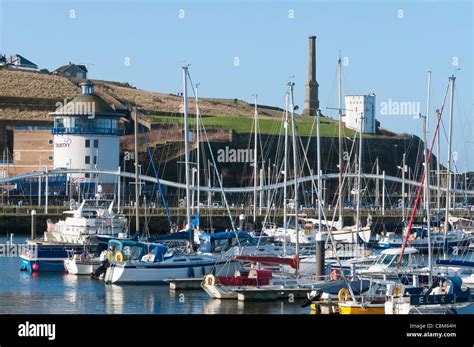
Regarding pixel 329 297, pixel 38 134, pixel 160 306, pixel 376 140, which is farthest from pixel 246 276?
pixel 376 140

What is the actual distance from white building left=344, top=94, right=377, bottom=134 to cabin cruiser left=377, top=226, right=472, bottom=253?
4688 cm

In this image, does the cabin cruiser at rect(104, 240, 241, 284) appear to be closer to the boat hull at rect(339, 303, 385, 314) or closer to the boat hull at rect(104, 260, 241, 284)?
the boat hull at rect(104, 260, 241, 284)

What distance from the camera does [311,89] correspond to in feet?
329

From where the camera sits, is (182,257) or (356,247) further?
(356,247)

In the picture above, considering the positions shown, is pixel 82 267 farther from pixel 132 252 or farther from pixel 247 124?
pixel 247 124

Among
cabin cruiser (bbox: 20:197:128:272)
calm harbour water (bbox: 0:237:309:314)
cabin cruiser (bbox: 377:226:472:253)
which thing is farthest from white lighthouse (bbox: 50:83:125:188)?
calm harbour water (bbox: 0:237:309:314)

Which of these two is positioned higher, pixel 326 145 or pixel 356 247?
pixel 326 145

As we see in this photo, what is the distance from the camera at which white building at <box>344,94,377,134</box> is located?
90.8 metres

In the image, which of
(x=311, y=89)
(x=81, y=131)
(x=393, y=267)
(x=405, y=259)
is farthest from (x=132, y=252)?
(x=311, y=89)

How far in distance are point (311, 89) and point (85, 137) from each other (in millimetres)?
39005
